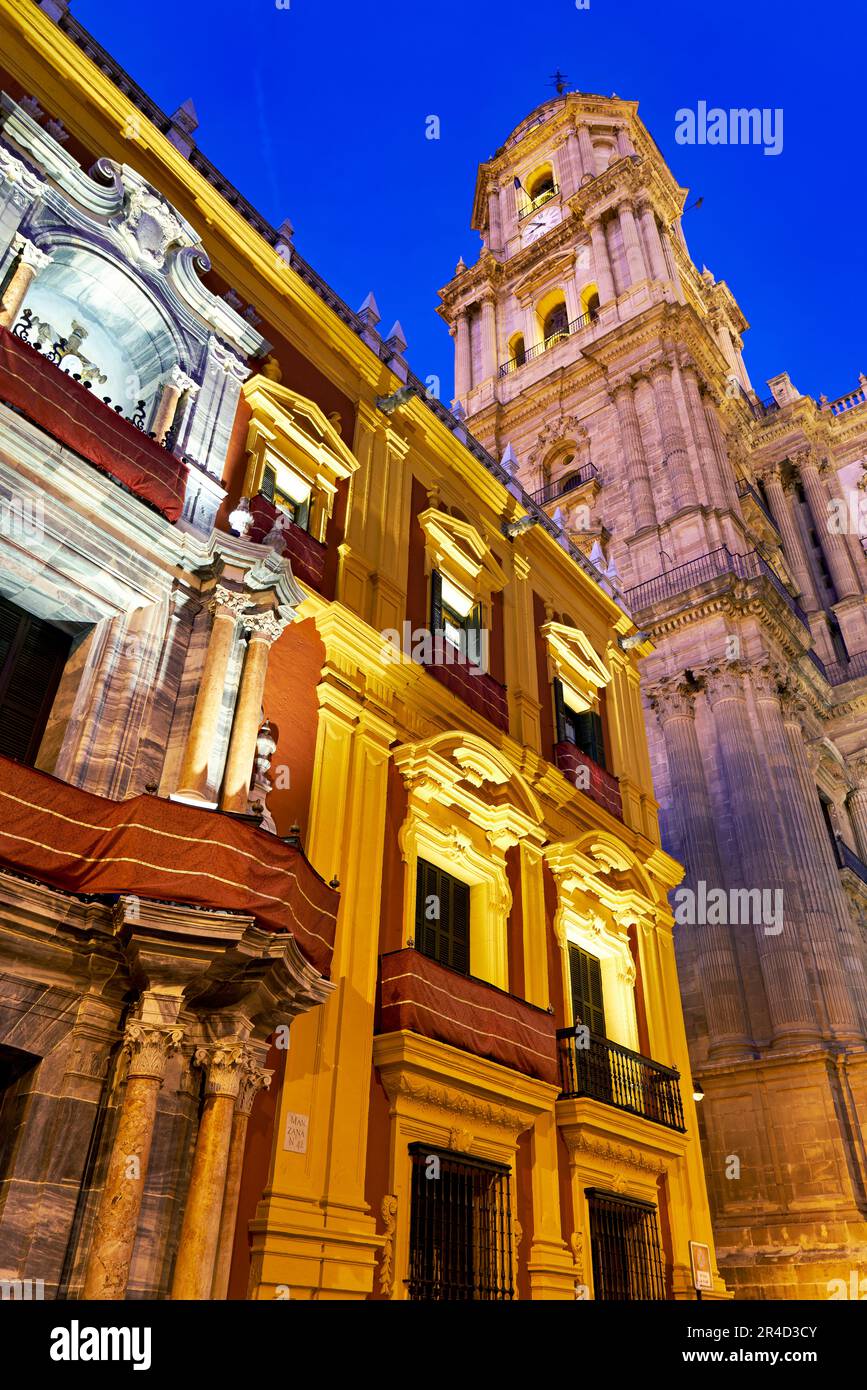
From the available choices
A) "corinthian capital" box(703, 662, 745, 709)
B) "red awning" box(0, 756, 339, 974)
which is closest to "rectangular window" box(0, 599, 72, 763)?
"red awning" box(0, 756, 339, 974)

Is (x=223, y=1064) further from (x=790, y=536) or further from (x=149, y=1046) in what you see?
(x=790, y=536)

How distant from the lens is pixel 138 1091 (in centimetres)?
770

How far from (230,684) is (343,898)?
8.93 ft

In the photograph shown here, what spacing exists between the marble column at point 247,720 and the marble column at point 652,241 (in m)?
34.1

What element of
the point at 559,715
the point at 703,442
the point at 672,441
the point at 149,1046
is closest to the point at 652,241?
the point at 672,441

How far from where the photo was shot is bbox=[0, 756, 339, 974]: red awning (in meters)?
7.94

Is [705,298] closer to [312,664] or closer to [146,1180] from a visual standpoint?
[312,664]

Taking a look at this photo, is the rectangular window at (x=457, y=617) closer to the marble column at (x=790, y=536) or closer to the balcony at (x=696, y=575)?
the balcony at (x=696, y=575)

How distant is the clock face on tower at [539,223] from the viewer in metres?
47.8

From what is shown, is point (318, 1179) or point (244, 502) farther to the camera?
point (244, 502)

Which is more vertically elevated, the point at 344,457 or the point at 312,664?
the point at 344,457

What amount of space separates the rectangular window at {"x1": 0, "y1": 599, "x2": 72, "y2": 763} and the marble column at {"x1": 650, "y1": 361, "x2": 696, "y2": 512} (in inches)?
958

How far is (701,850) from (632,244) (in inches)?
1099
